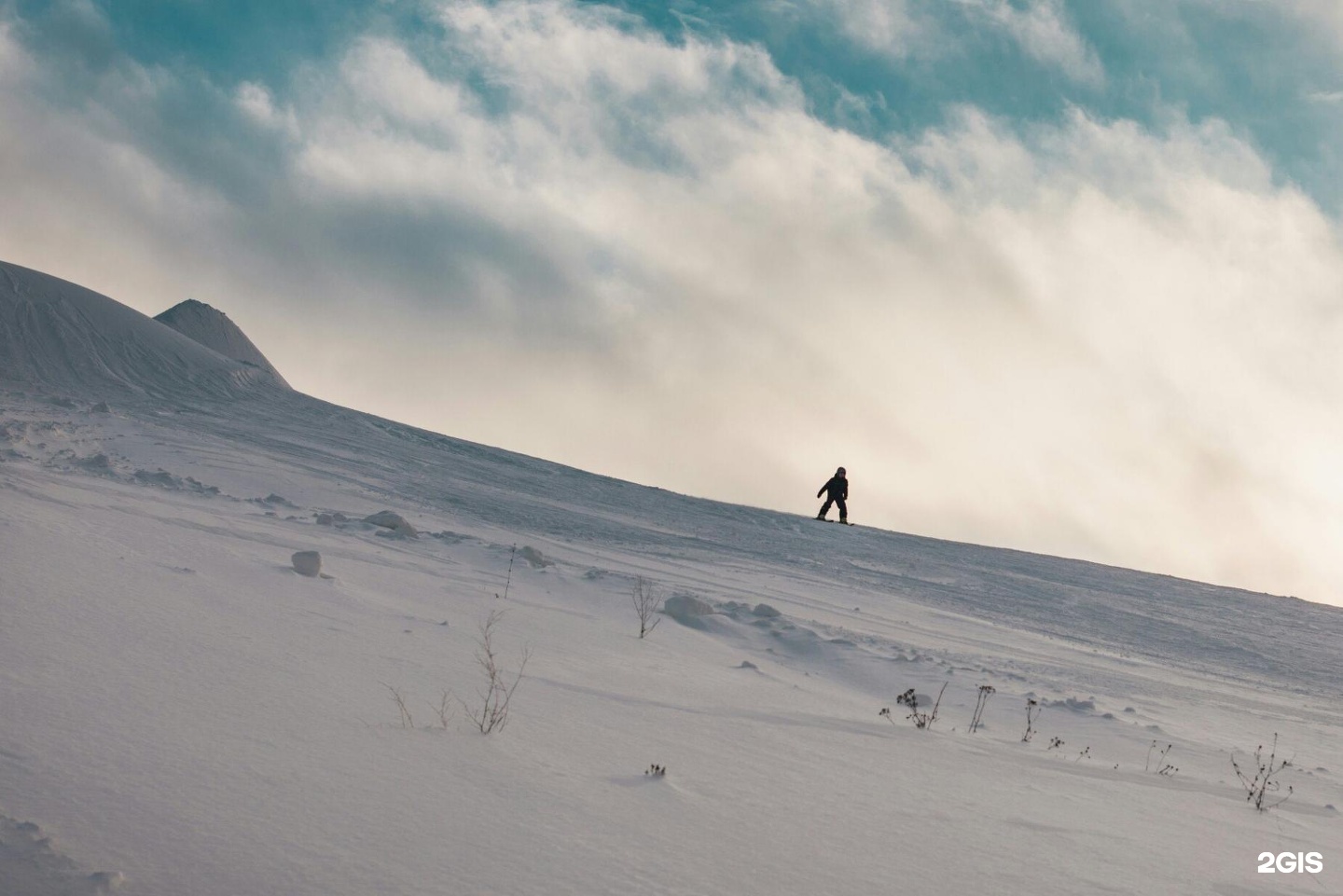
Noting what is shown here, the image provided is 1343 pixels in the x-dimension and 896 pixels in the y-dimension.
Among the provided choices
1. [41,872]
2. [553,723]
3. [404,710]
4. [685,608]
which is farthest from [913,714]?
[41,872]

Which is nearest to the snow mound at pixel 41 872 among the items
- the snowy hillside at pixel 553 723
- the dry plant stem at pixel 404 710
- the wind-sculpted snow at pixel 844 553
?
the snowy hillside at pixel 553 723

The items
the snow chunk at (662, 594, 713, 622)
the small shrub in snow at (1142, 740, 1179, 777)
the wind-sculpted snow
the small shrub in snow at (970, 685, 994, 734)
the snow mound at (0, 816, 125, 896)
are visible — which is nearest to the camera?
the snow mound at (0, 816, 125, 896)

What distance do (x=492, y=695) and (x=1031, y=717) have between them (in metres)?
3.51

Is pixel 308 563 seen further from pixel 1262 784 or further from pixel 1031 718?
pixel 1262 784

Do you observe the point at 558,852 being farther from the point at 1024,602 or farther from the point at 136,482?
the point at 1024,602

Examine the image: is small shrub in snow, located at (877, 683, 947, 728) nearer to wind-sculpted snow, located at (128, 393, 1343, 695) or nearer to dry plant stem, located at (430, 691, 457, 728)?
dry plant stem, located at (430, 691, 457, 728)

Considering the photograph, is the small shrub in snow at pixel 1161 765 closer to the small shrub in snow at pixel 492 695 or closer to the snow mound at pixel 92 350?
the small shrub in snow at pixel 492 695

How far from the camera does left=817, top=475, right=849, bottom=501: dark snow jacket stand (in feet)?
65.3

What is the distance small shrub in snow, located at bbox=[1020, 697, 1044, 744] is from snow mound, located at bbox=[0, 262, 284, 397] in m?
15.8

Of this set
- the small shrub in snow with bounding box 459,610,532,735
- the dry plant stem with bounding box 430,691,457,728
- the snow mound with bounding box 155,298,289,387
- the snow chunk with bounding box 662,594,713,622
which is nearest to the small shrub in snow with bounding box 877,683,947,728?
the small shrub in snow with bounding box 459,610,532,735

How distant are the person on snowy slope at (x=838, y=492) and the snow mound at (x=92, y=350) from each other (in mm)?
11797

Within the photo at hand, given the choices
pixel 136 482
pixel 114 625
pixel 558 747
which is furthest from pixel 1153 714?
pixel 136 482

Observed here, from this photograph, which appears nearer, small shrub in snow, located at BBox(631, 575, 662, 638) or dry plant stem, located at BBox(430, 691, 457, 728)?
dry plant stem, located at BBox(430, 691, 457, 728)

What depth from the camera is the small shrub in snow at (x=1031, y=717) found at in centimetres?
488
